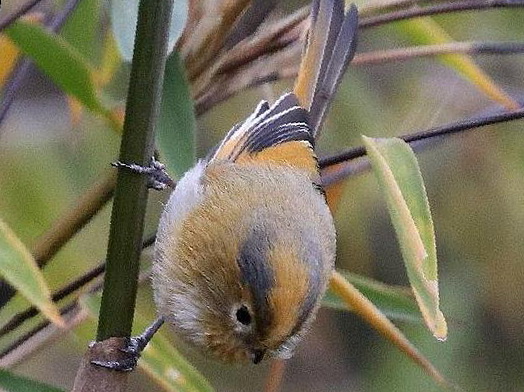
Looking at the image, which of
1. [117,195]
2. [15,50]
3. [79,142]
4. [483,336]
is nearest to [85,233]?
[79,142]

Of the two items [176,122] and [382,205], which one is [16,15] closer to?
[176,122]

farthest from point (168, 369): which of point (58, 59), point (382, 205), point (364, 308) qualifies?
point (382, 205)

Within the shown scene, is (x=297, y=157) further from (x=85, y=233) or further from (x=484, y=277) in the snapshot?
(x=484, y=277)

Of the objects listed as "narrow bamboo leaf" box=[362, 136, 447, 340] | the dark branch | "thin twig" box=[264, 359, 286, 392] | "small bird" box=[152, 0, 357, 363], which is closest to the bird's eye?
"small bird" box=[152, 0, 357, 363]

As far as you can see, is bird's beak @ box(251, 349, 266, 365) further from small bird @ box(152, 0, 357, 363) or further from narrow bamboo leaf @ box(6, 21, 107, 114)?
narrow bamboo leaf @ box(6, 21, 107, 114)

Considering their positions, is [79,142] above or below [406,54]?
below

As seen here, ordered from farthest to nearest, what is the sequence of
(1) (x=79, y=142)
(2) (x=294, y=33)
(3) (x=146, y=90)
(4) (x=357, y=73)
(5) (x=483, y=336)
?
(5) (x=483, y=336), (4) (x=357, y=73), (1) (x=79, y=142), (2) (x=294, y=33), (3) (x=146, y=90)
